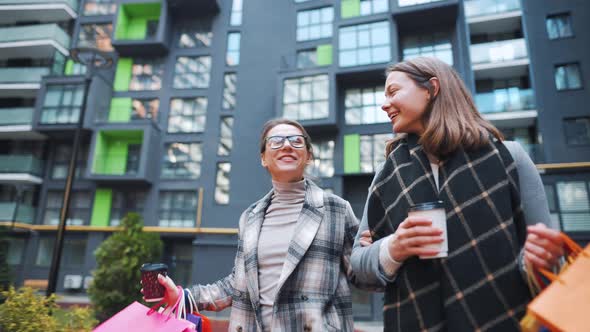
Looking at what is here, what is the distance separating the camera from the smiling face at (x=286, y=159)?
2.39 meters

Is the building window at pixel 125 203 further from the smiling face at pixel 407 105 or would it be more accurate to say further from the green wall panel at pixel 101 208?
the smiling face at pixel 407 105

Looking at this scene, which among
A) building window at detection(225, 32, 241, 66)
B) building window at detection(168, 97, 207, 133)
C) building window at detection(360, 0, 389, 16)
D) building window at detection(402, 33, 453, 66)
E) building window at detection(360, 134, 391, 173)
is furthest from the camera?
building window at detection(225, 32, 241, 66)

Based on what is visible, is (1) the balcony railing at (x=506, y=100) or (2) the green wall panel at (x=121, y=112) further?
(2) the green wall panel at (x=121, y=112)

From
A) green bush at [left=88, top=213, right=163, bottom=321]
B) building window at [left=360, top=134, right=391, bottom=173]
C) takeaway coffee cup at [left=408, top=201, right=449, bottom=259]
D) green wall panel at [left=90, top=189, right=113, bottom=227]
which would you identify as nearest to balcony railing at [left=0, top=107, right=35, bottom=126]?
green wall panel at [left=90, top=189, right=113, bottom=227]

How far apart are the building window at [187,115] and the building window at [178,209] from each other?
158 inches

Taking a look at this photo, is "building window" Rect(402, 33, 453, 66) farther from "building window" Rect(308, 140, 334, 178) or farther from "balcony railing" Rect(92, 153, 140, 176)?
"balcony railing" Rect(92, 153, 140, 176)

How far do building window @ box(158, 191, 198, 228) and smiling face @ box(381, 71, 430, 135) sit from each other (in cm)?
1992

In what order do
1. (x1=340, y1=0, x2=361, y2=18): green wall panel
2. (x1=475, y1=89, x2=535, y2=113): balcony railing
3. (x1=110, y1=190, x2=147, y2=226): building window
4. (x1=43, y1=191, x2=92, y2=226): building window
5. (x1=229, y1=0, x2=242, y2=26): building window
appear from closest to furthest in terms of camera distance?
(x1=475, y1=89, x2=535, y2=113): balcony railing → (x1=340, y1=0, x2=361, y2=18): green wall panel → (x1=110, y1=190, x2=147, y2=226): building window → (x1=43, y1=191, x2=92, y2=226): building window → (x1=229, y1=0, x2=242, y2=26): building window

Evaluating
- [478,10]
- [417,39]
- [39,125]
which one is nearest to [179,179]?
[39,125]

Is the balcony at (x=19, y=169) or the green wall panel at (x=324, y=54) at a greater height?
the green wall panel at (x=324, y=54)

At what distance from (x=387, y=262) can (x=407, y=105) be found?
0.74 metres

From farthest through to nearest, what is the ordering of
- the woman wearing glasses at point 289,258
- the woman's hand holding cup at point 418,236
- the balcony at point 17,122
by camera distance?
1. the balcony at point 17,122
2. the woman wearing glasses at point 289,258
3. the woman's hand holding cup at point 418,236

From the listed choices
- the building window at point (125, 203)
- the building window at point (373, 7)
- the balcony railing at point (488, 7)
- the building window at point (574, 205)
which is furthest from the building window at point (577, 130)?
the building window at point (125, 203)

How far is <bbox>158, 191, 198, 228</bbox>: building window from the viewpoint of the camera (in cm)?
2064
